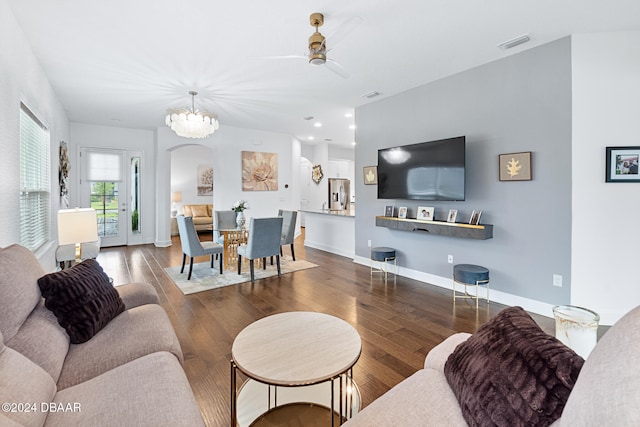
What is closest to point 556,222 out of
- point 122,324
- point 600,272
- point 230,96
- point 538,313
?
point 600,272

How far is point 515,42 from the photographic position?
3.01m

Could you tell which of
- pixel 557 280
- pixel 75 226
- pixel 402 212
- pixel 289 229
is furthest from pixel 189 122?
pixel 557 280

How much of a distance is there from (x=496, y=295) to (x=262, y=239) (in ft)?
10.1

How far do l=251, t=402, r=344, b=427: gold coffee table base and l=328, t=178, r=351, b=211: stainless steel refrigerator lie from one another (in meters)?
8.09

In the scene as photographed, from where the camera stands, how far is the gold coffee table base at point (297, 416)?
5.12ft

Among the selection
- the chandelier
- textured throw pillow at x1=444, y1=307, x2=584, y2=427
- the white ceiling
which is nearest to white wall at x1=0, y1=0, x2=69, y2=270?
the white ceiling

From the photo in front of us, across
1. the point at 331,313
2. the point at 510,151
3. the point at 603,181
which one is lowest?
the point at 331,313

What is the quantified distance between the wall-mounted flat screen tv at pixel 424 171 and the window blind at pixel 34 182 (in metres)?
4.31

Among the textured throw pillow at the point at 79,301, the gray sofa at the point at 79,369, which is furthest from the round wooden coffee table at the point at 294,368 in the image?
the textured throw pillow at the point at 79,301

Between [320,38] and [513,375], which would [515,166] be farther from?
[513,375]

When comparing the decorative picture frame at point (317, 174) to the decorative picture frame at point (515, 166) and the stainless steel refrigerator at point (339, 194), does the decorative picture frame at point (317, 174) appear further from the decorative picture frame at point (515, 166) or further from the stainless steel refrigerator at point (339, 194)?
the decorative picture frame at point (515, 166)

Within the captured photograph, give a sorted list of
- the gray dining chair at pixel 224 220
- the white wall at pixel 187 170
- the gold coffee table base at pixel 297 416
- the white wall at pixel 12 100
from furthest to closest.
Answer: the white wall at pixel 187 170 → the gray dining chair at pixel 224 220 → the white wall at pixel 12 100 → the gold coffee table base at pixel 297 416

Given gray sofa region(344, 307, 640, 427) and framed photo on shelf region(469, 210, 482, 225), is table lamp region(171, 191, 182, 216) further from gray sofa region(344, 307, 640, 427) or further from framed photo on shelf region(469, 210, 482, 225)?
gray sofa region(344, 307, 640, 427)

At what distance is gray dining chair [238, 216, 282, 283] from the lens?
13.6ft
